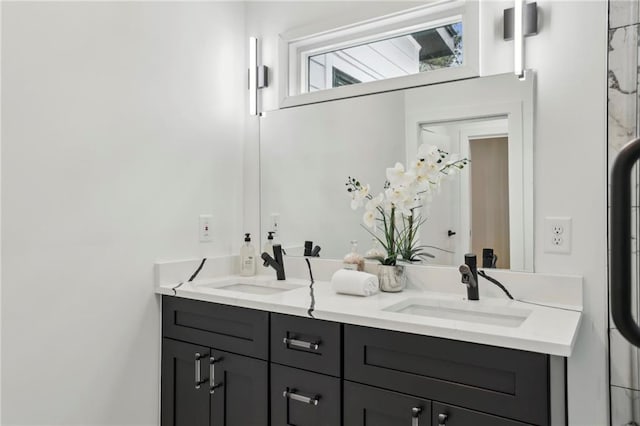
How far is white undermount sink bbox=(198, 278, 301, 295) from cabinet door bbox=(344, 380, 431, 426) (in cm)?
63

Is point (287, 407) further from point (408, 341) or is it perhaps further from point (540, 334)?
point (540, 334)

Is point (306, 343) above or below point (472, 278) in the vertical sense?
below

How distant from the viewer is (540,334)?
1.13m

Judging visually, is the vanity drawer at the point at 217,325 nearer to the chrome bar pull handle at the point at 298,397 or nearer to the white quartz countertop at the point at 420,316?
the white quartz countertop at the point at 420,316

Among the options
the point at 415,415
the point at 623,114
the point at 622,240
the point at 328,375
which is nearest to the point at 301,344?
the point at 328,375

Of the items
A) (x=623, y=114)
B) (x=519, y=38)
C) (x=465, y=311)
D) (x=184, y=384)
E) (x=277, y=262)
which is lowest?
(x=184, y=384)

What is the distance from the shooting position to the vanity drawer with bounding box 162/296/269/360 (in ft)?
5.17

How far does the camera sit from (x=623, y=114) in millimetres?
1345

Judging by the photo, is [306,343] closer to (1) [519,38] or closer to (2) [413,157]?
(2) [413,157]

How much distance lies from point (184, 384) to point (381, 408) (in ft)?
2.93

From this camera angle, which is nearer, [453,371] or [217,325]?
[453,371]

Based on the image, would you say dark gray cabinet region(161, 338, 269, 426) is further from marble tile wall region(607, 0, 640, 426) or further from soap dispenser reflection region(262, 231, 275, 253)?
marble tile wall region(607, 0, 640, 426)

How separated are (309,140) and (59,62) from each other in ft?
3.43

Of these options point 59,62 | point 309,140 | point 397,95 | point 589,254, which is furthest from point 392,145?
point 59,62
